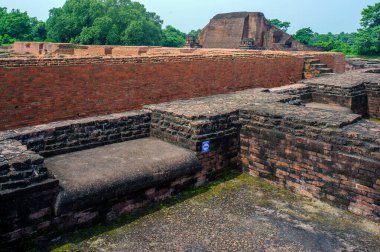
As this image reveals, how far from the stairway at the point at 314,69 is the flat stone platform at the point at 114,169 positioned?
7763 mm

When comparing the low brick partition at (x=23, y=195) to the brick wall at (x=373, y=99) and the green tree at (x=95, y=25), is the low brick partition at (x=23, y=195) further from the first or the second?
the green tree at (x=95, y=25)

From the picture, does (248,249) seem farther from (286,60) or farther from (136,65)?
(286,60)

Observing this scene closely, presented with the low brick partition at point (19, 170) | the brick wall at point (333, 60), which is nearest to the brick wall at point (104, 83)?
the low brick partition at point (19, 170)

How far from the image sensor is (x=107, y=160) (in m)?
3.96

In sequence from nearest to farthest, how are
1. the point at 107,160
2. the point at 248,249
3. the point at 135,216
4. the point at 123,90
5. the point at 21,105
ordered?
1. the point at 248,249
2. the point at 135,216
3. the point at 107,160
4. the point at 21,105
5. the point at 123,90

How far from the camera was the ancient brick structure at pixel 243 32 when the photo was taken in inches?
1325

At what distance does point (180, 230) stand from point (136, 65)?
14.2 ft

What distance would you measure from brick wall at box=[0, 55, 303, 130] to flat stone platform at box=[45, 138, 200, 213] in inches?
76.1

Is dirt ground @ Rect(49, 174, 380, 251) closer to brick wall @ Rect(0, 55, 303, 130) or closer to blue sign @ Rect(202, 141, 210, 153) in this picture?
blue sign @ Rect(202, 141, 210, 153)

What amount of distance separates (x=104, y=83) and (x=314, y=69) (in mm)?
7295

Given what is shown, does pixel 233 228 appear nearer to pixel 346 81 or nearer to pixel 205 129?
pixel 205 129

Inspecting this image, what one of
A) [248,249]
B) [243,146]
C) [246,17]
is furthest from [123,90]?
[246,17]

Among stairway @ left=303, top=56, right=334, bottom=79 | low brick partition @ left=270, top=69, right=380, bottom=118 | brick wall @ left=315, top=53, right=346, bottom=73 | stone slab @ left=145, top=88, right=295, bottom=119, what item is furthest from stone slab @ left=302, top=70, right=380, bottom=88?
brick wall @ left=315, top=53, right=346, bottom=73

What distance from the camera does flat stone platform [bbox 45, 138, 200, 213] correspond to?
10.6 ft
